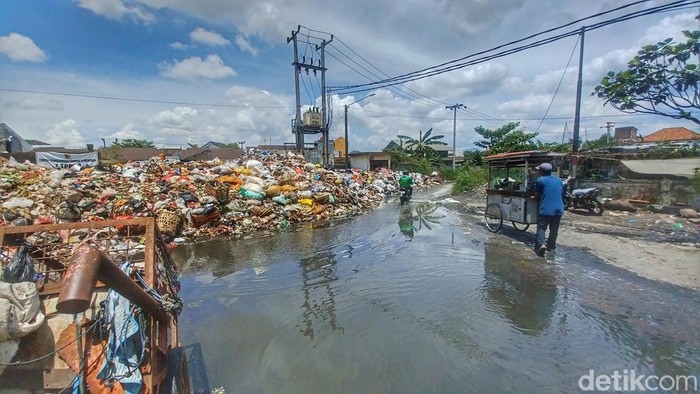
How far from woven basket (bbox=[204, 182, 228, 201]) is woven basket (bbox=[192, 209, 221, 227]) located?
939 millimetres

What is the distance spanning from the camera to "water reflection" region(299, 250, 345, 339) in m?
4.38

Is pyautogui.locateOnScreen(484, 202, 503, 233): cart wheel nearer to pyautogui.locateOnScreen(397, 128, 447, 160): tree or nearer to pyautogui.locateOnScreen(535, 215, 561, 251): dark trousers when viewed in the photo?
pyautogui.locateOnScreen(535, 215, 561, 251): dark trousers

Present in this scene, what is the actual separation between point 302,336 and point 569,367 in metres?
2.70

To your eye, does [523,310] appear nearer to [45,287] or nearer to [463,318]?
[463,318]

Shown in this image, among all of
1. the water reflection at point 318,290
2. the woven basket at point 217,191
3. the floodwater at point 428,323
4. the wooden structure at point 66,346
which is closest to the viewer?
the wooden structure at point 66,346

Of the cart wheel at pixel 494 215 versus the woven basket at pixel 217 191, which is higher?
the woven basket at pixel 217 191

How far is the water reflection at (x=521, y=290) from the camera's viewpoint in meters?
4.27

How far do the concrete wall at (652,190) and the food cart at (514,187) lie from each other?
5.88 meters

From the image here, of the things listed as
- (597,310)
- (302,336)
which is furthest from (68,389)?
(597,310)

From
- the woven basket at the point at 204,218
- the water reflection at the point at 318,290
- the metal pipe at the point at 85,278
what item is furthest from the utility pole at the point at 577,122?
the metal pipe at the point at 85,278

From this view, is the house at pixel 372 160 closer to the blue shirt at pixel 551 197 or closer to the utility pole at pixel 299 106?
the utility pole at pixel 299 106
